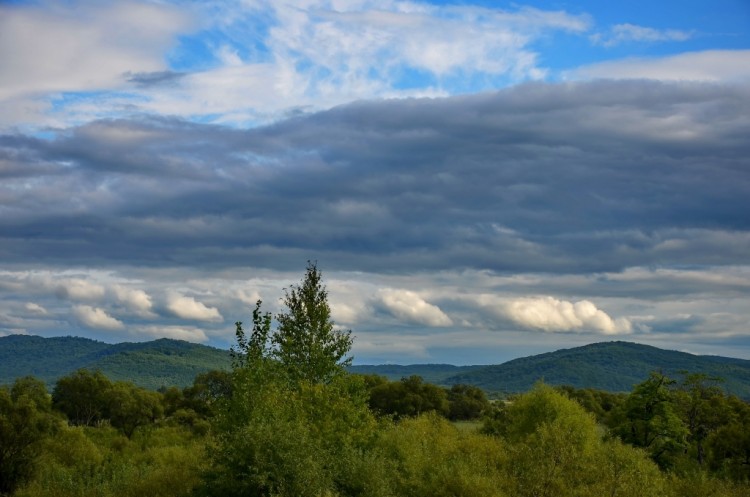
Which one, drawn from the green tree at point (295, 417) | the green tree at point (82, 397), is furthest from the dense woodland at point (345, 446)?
the green tree at point (82, 397)

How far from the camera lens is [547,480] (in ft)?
223

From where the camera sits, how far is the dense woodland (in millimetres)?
67000

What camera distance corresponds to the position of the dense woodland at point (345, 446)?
67000 millimetres

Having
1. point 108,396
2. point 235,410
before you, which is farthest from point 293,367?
point 108,396

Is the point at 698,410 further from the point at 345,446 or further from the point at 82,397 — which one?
the point at 82,397

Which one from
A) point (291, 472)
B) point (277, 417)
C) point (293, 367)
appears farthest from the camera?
point (293, 367)

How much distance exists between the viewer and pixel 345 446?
76.6 m

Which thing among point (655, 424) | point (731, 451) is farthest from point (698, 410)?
point (655, 424)

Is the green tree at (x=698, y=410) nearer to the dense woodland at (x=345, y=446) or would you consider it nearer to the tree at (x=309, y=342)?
the dense woodland at (x=345, y=446)

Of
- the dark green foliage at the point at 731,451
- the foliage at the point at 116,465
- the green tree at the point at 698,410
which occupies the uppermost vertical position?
the green tree at the point at 698,410

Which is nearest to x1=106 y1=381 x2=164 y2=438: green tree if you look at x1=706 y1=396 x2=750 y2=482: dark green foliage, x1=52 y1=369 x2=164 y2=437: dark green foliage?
x1=52 y1=369 x2=164 y2=437: dark green foliage

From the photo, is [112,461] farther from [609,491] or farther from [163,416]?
[609,491]

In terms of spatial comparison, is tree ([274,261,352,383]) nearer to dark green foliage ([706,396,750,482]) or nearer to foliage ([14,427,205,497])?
foliage ([14,427,205,497])

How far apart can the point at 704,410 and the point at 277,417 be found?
8719 cm
